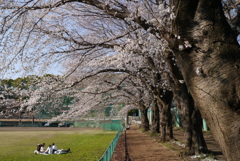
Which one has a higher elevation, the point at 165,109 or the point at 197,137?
the point at 165,109

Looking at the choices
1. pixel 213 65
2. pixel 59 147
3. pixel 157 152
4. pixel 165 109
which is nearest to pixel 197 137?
pixel 157 152

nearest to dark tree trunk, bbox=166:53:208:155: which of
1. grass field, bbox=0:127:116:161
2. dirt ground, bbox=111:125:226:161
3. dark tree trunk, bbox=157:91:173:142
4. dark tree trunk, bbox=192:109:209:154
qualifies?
dark tree trunk, bbox=192:109:209:154

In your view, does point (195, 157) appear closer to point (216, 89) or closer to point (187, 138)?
point (187, 138)

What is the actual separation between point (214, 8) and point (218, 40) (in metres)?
0.47

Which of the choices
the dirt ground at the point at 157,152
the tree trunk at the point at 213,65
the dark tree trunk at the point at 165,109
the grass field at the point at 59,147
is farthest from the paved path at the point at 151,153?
the tree trunk at the point at 213,65

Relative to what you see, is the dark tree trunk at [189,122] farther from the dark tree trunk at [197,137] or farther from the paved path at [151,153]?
the paved path at [151,153]

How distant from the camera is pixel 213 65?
2.81 metres

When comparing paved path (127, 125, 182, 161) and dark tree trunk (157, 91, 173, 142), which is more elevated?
dark tree trunk (157, 91, 173, 142)

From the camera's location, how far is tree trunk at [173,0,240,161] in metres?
2.69

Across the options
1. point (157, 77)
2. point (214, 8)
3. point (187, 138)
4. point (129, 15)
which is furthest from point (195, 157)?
point (214, 8)

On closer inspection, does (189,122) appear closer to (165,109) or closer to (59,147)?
(165,109)

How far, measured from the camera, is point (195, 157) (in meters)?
8.38

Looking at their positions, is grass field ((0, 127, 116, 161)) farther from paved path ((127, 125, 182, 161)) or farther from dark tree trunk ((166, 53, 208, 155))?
dark tree trunk ((166, 53, 208, 155))

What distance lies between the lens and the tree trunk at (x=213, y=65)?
8.83 ft
